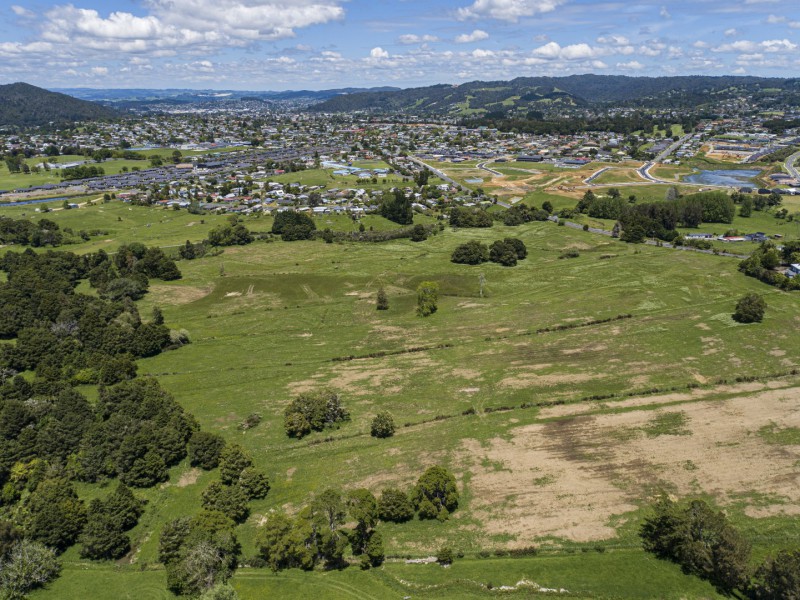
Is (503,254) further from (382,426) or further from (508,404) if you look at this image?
(382,426)

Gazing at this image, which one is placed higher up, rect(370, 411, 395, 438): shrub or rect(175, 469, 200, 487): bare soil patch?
rect(370, 411, 395, 438): shrub

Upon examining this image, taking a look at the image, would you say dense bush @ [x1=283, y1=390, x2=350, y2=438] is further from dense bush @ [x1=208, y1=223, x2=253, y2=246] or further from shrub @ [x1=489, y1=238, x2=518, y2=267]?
dense bush @ [x1=208, y1=223, x2=253, y2=246]

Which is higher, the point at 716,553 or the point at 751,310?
the point at 751,310

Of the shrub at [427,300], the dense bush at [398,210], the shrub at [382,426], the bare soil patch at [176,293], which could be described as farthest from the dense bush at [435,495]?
the dense bush at [398,210]

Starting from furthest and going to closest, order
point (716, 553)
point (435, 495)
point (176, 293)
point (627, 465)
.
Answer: point (176, 293)
point (627, 465)
point (435, 495)
point (716, 553)

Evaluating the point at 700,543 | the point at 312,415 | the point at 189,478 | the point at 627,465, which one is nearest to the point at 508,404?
the point at 627,465

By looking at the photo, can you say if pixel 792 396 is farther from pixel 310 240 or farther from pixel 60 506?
pixel 310 240

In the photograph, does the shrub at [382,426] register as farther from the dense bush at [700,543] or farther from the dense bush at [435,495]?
the dense bush at [700,543]

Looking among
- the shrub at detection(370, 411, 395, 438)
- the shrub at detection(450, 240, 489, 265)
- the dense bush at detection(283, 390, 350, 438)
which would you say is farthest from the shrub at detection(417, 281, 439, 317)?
the shrub at detection(370, 411, 395, 438)

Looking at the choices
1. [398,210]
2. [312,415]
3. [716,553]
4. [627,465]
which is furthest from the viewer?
[398,210]
